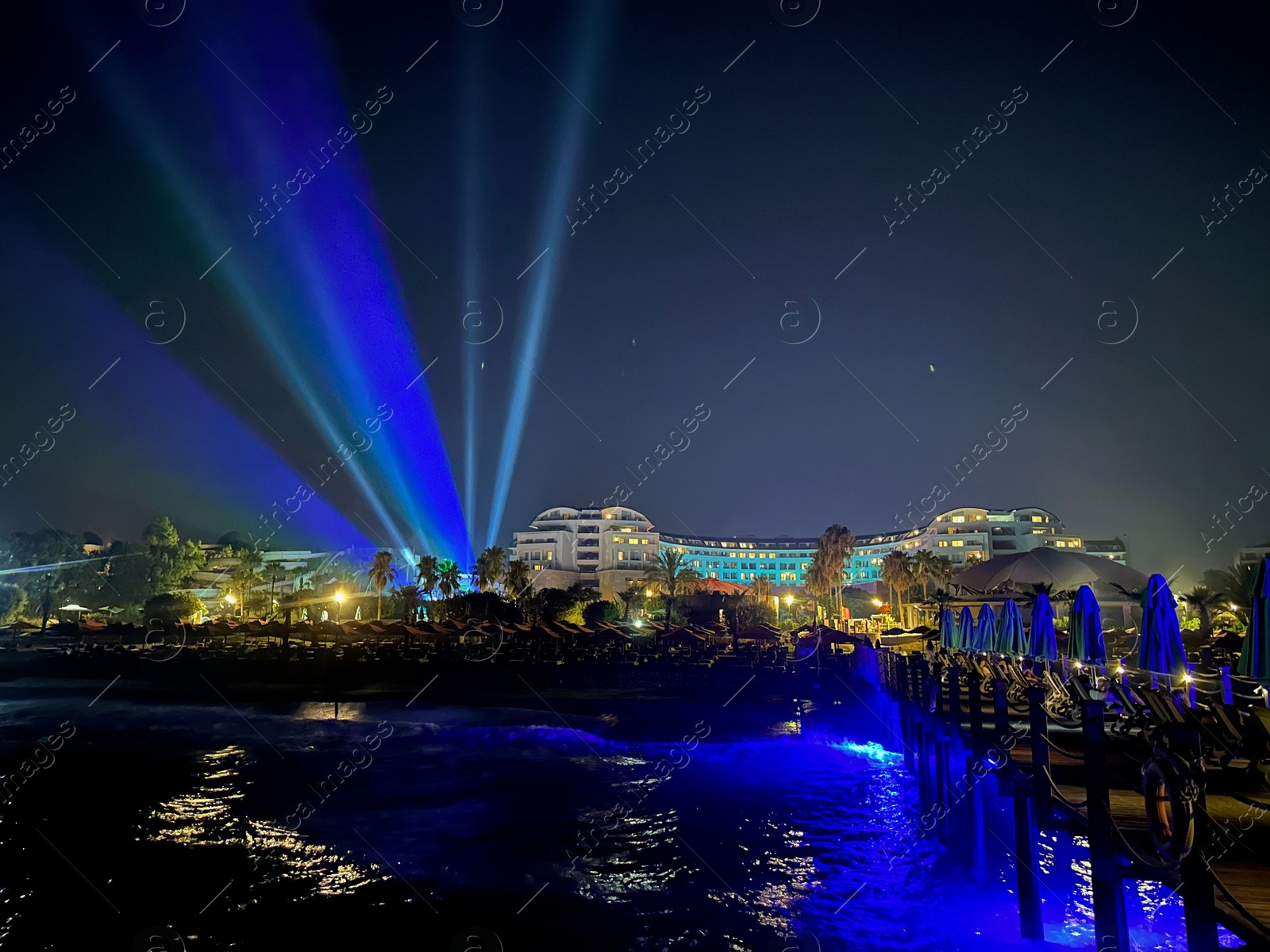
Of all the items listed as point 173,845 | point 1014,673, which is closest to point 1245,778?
point 1014,673

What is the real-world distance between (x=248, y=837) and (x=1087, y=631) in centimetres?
2082

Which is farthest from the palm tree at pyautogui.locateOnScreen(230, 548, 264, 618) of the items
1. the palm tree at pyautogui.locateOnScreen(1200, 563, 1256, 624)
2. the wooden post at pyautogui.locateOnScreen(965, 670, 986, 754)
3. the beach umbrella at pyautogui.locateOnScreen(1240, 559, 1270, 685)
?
the palm tree at pyautogui.locateOnScreen(1200, 563, 1256, 624)

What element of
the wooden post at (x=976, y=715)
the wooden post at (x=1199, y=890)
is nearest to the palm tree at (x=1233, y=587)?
the wooden post at (x=976, y=715)

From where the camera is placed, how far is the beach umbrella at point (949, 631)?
29.7 m

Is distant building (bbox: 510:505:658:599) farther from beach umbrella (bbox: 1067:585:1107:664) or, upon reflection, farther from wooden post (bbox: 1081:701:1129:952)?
wooden post (bbox: 1081:701:1129:952)

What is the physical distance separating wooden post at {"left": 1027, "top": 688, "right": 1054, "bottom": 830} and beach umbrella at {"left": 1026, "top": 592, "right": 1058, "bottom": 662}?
9.60 metres

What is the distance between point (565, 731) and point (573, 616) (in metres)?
37.1

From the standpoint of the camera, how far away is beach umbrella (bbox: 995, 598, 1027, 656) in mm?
20922

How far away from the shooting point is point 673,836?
59.5 feet

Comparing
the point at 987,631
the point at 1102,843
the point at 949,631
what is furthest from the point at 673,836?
the point at 949,631

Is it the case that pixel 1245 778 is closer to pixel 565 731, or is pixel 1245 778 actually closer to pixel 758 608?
pixel 565 731

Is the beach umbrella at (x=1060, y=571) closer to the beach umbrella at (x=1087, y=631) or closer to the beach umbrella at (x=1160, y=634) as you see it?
the beach umbrella at (x=1087, y=631)

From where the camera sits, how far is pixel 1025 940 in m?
11.2

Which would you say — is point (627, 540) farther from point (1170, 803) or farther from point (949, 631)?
point (1170, 803)
